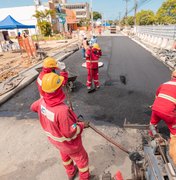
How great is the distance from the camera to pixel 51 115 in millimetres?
2188

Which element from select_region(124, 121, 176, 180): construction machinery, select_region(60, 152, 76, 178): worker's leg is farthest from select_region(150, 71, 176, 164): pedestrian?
select_region(60, 152, 76, 178): worker's leg

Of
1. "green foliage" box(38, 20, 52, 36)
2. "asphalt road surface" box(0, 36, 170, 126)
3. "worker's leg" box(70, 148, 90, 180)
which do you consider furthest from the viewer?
"green foliage" box(38, 20, 52, 36)

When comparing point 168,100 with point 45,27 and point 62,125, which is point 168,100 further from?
point 45,27

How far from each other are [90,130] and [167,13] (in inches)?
2791

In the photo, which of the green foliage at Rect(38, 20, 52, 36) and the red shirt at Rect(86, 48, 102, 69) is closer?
the red shirt at Rect(86, 48, 102, 69)

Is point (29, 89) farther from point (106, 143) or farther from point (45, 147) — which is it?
point (106, 143)

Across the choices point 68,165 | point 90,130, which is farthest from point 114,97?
point 68,165

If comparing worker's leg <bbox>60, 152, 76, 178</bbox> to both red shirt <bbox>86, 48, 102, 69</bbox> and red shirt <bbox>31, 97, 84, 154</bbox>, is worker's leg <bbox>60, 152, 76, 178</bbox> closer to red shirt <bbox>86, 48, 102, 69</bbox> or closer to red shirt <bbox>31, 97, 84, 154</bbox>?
red shirt <bbox>31, 97, 84, 154</bbox>

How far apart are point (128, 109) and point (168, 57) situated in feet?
24.4

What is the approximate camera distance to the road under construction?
3.26m

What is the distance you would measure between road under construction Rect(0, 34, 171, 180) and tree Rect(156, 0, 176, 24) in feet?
199

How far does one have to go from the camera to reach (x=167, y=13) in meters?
62.1

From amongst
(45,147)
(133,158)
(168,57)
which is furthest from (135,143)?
(168,57)

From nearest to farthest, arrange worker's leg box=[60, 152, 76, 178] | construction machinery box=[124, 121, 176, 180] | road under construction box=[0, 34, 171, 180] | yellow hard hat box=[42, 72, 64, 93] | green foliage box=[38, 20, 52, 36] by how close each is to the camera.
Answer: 1. construction machinery box=[124, 121, 176, 180]
2. yellow hard hat box=[42, 72, 64, 93]
3. worker's leg box=[60, 152, 76, 178]
4. road under construction box=[0, 34, 171, 180]
5. green foliage box=[38, 20, 52, 36]
